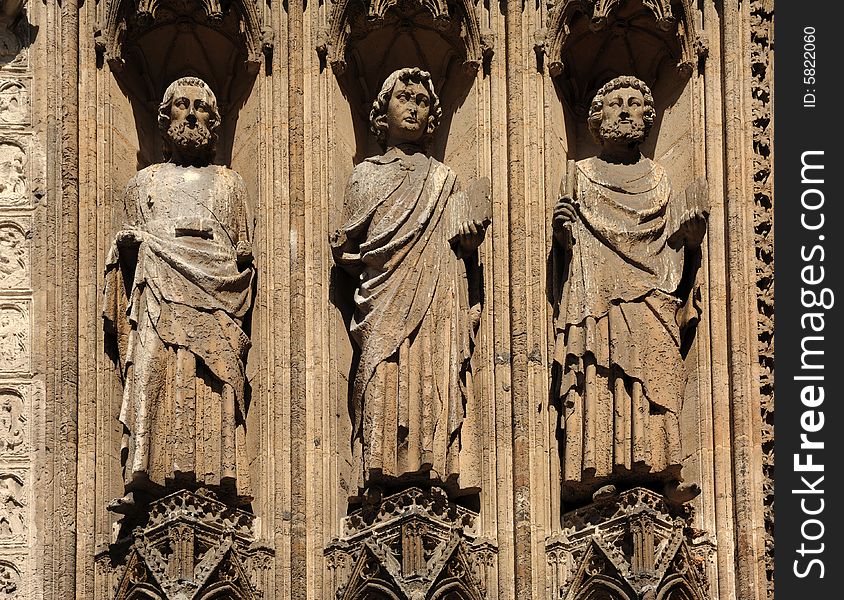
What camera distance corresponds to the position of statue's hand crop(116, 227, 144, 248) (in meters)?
21.4

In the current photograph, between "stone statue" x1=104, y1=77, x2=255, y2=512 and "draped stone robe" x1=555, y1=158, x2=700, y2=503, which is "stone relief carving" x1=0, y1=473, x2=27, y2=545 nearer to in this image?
"stone statue" x1=104, y1=77, x2=255, y2=512

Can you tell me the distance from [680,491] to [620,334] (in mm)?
978

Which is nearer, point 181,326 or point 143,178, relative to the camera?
point 181,326

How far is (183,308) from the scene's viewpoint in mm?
21250

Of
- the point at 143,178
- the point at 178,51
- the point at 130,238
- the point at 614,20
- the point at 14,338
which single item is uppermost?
the point at 614,20

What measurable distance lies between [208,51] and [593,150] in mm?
2450

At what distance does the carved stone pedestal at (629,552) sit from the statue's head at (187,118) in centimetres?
317

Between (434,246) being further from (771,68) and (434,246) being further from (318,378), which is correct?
(771,68)

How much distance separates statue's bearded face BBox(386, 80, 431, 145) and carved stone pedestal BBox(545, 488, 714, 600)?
8.22ft

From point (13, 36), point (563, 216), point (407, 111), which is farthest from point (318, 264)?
point (13, 36)

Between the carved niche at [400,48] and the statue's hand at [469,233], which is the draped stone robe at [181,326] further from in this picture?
the statue's hand at [469,233]

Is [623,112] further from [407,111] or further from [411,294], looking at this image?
[411,294]

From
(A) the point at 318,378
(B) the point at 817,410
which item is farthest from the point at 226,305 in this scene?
(B) the point at 817,410

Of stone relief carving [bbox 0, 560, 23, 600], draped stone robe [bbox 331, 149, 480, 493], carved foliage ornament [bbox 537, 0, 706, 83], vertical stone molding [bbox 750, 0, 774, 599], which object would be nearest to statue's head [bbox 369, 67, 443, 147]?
draped stone robe [bbox 331, 149, 480, 493]
